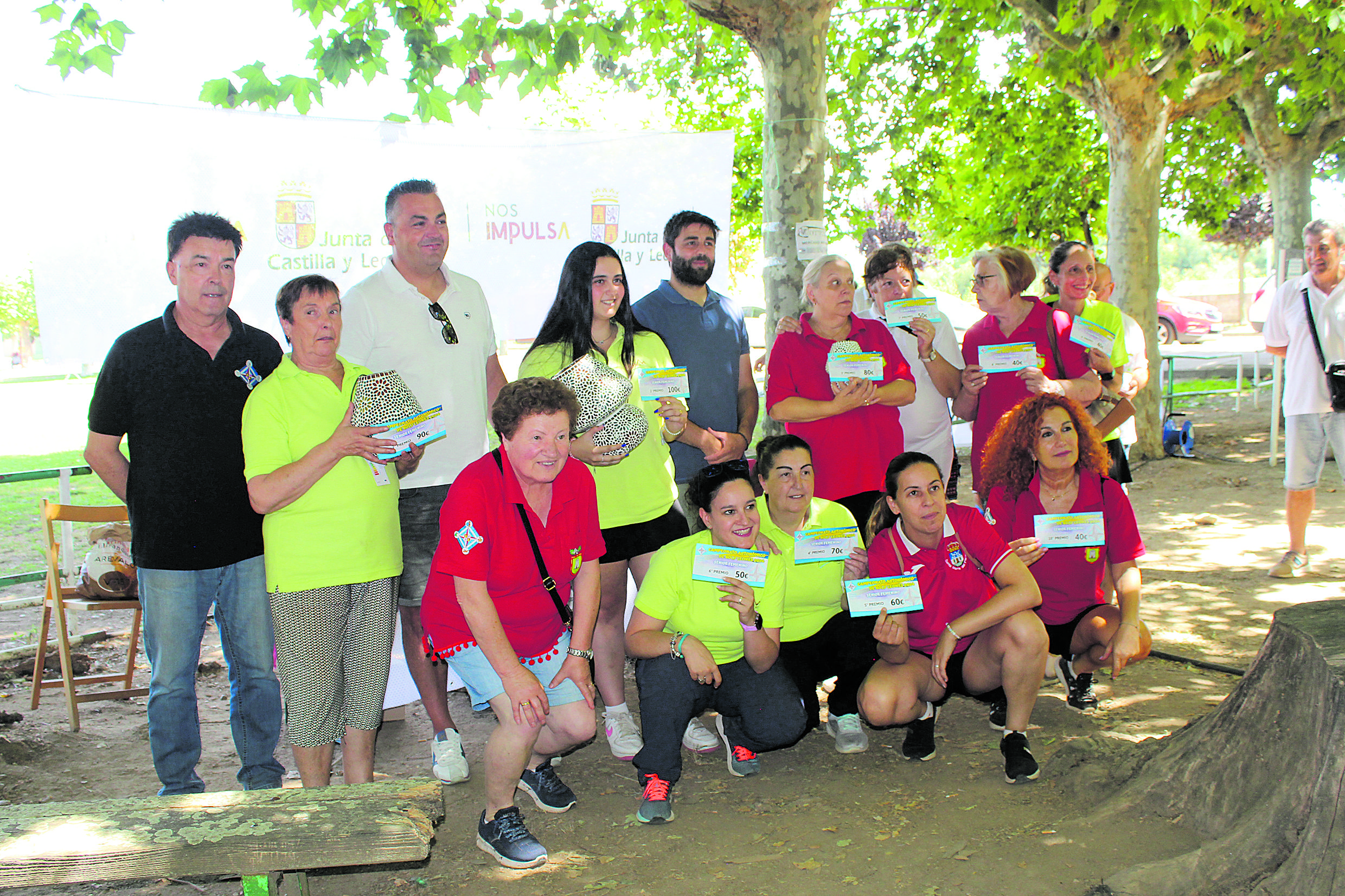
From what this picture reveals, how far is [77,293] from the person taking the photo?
15.3ft

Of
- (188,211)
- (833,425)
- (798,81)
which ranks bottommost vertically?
(833,425)

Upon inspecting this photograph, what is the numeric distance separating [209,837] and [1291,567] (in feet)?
21.3

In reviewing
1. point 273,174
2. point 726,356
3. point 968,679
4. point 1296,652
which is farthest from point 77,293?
point 1296,652

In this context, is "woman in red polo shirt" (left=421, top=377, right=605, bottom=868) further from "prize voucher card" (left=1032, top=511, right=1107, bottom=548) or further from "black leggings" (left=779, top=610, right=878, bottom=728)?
"prize voucher card" (left=1032, top=511, right=1107, bottom=548)

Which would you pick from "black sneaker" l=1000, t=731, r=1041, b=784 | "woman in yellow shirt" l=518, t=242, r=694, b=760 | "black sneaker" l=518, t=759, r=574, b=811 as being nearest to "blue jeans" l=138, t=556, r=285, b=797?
"black sneaker" l=518, t=759, r=574, b=811

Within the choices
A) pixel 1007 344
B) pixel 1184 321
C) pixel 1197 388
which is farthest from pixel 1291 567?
pixel 1184 321

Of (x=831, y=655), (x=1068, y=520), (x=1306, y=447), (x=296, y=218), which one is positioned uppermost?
Result: (x=296, y=218)

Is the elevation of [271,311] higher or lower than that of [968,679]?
higher

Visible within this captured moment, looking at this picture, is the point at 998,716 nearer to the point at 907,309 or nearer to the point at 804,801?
the point at 804,801

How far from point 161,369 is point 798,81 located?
13.0ft

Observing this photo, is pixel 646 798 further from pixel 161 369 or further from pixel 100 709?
pixel 100 709

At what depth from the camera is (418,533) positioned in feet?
13.3

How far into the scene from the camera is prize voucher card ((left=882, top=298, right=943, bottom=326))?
184 inches

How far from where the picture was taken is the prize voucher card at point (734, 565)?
3.62 meters
